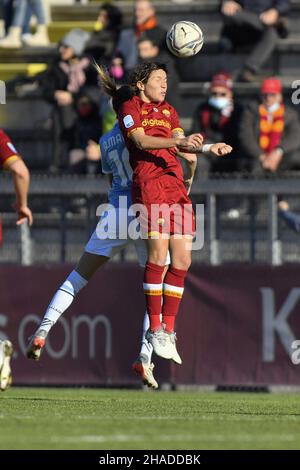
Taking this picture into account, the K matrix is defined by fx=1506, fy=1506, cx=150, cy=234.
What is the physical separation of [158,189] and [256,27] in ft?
28.7

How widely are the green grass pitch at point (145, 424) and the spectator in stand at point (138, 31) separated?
804cm

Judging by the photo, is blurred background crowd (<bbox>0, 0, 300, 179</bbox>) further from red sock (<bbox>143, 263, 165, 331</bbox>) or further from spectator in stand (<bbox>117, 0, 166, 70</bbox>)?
red sock (<bbox>143, 263, 165, 331</bbox>)

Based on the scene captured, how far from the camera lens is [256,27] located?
19.3m

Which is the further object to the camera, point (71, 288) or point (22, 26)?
point (22, 26)

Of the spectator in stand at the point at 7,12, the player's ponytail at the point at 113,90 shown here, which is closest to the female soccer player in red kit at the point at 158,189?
the player's ponytail at the point at 113,90

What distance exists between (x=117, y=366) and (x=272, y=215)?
2360mm

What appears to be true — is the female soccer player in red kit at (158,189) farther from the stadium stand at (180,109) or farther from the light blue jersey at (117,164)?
the stadium stand at (180,109)

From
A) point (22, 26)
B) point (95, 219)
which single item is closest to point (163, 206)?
point (95, 219)

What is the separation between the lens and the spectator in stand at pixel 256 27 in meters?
19.2

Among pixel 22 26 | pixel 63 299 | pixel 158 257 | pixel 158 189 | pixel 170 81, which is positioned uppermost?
pixel 22 26

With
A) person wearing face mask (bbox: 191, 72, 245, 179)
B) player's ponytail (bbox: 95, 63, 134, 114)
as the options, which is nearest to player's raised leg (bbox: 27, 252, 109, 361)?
player's ponytail (bbox: 95, 63, 134, 114)

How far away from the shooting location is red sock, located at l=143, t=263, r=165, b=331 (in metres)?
11.0
